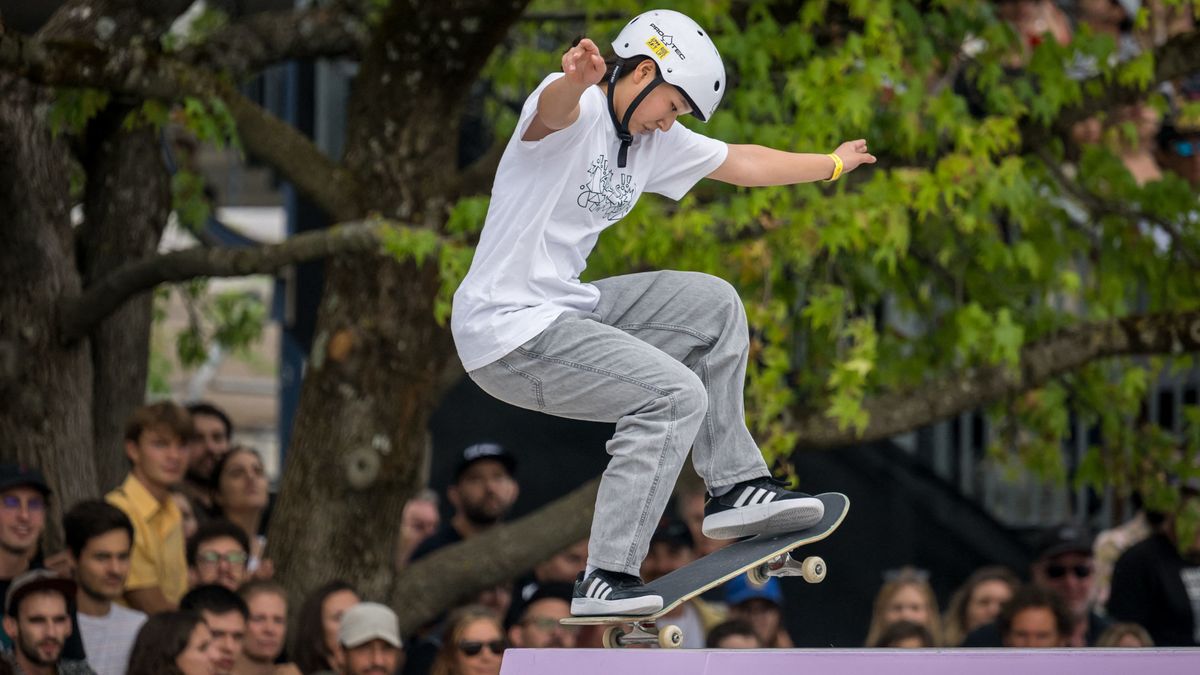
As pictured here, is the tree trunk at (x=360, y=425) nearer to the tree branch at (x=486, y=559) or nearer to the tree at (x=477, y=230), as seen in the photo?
the tree at (x=477, y=230)

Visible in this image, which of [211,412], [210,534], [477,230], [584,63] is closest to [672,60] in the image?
[584,63]

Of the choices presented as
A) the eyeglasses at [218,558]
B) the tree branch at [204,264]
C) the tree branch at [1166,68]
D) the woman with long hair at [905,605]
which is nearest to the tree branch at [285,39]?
the tree branch at [204,264]

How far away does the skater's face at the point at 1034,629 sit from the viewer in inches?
290

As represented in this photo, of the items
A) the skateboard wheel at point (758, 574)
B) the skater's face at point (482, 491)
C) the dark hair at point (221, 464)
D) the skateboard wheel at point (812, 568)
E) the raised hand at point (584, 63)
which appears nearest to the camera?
the raised hand at point (584, 63)

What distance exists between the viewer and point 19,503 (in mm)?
6723

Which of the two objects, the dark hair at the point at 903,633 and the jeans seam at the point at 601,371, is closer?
the jeans seam at the point at 601,371

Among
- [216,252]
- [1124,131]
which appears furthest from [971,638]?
[216,252]

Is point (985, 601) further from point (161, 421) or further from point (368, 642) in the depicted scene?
point (161, 421)

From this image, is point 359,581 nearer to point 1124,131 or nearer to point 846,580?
point 1124,131

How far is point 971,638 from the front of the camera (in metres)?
7.61

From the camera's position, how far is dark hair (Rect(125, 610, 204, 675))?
6.36 meters

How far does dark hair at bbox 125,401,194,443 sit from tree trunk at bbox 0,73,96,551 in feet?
2.17

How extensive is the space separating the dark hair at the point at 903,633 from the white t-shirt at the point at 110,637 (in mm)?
3102

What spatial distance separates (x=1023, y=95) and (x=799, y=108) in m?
1.35
